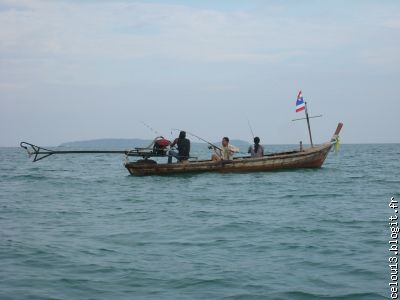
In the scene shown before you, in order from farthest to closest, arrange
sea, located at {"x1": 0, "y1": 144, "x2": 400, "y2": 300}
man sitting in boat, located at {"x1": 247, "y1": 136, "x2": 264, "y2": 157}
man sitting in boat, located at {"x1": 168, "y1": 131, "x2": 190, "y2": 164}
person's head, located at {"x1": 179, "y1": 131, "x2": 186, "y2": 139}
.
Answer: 1. man sitting in boat, located at {"x1": 247, "y1": 136, "x2": 264, "y2": 157}
2. man sitting in boat, located at {"x1": 168, "y1": 131, "x2": 190, "y2": 164}
3. person's head, located at {"x1": 179, "y1": 131, "x2": 186, "y2": 139}
4. sea, located at {"x1": 0, "y1": 144, "x2": 400, "y2": 300}

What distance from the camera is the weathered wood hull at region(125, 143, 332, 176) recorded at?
23078mm

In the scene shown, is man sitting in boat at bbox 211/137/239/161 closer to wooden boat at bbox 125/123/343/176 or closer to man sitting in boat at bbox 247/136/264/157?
wooden boat at bbox 125/123/343/176

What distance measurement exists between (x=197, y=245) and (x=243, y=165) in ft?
44.0

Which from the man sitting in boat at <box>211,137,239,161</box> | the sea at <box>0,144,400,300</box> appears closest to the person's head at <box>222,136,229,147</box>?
the man sitting in boat at <box>211,137,239,161</box>

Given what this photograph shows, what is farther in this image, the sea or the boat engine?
the boat engine

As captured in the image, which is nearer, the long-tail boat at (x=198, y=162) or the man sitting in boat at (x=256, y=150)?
the long-tail boat at (x=198, y=162)

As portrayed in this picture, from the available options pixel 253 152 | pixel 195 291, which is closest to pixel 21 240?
pixel 195 291

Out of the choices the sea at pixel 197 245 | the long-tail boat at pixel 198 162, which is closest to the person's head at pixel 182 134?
the long-tail boat at pixel 198 162

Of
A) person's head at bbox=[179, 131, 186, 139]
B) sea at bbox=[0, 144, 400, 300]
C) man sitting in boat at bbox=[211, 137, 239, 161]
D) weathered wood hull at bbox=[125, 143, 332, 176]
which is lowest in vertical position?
sea at bbox=[0, 144, 400, 300]

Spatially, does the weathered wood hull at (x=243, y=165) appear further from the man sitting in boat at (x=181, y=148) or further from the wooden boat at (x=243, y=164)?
the man sitting in boat at (x=181, y=148)

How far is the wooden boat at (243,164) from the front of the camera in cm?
2308

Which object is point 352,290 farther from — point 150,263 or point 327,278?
point 150,263

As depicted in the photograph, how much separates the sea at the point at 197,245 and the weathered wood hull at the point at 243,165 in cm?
388

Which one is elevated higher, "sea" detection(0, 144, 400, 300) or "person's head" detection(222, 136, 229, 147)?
"person's head" detection(222, 136, 229, 147)
